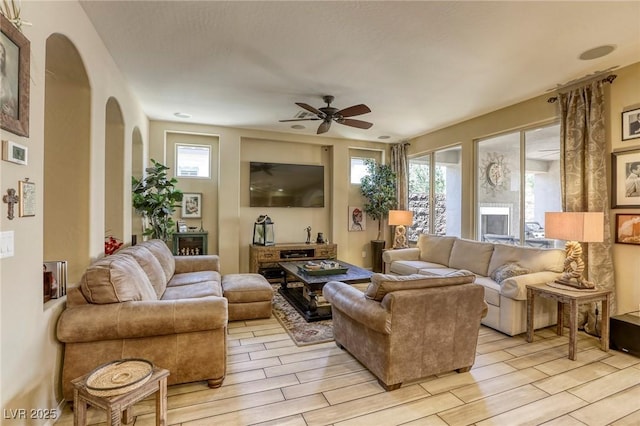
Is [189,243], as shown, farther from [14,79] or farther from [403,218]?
[14,79]

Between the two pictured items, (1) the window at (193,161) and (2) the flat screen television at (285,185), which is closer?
(1) the window at (193,161)

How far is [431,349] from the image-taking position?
2.36m

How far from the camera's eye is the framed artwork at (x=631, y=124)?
10.6 feet

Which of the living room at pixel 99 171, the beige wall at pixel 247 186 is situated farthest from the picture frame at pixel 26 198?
the beige wall at pixel 247 186

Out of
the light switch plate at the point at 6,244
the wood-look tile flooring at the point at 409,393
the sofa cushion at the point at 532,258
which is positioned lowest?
the wood-look tile flooring at the point at 409,393

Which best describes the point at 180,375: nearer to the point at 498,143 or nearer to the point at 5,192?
the point at 5,192

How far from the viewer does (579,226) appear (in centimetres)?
301

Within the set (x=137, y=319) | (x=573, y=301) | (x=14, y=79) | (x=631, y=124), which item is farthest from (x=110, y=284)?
(x=631, y=124)

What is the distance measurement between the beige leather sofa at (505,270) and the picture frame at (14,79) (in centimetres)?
413

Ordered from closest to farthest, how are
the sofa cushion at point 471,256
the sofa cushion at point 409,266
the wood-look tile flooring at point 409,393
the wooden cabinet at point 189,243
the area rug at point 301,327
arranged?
the wood-look tile flooring at point 409,393 < the area rug at point 301,327 < the sofa cushion at point 471,256 < the sofa cushion at point 409,266 < the wooden cabinet at point 189,243

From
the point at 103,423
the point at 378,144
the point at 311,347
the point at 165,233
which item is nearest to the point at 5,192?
the point at 103,423

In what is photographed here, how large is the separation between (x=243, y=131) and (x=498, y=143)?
4.32m

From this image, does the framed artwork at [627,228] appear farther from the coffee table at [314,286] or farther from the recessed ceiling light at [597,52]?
the coffee table at [314,286]

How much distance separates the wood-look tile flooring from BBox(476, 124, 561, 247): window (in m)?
1.91
